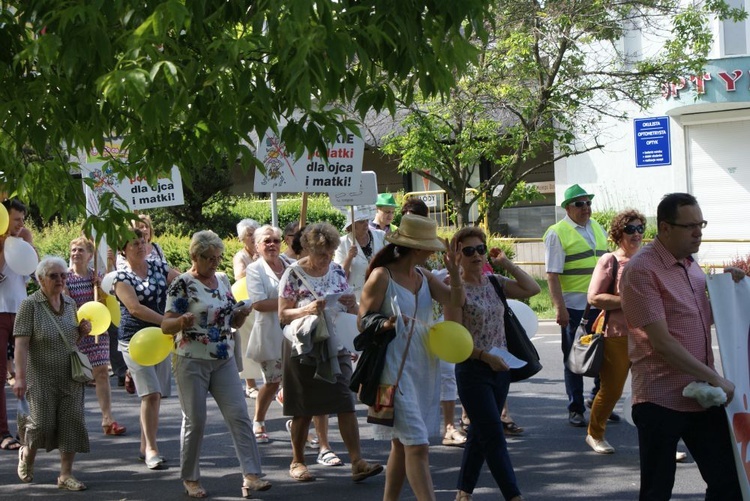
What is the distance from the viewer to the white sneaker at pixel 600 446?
27.5ft

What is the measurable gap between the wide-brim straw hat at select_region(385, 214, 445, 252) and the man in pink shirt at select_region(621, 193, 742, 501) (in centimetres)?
135

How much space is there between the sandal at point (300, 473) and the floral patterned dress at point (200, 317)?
41.4 inches

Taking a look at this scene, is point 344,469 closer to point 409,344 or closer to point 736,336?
point 409,344

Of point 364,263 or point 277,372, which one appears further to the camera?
point 364,263

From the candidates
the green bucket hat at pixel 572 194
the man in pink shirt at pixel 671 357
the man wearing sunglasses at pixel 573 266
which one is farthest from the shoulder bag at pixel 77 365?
the man in pink shirt at pixel 671 357

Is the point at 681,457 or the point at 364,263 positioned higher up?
the point at 364,263

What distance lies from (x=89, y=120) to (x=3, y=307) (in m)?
4.53

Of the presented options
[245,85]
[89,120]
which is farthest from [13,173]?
[245,85]

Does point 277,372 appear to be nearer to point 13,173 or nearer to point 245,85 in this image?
point 13,173

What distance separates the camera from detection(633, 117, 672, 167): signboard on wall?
838 inches

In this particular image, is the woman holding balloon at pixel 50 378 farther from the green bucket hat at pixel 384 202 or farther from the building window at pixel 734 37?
the building window at pixel 734 37

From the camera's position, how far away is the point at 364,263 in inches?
429

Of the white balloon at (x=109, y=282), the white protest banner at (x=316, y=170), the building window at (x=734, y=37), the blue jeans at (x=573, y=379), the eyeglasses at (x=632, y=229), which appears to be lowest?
the blue jeans at (x=573, y=379)

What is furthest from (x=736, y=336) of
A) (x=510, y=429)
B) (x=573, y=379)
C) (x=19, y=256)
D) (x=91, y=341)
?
(x=19, y=256)
